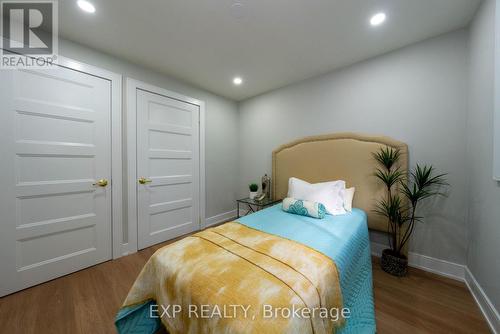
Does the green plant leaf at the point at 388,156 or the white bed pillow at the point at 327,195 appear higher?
the green plant leaf at the point at 388,156

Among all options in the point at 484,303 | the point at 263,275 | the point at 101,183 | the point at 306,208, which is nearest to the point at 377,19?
the point at 306,208

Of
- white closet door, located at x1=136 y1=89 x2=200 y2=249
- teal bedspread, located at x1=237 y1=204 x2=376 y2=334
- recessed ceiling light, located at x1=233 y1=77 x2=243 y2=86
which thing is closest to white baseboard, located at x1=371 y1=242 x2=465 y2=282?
teal bedspread, located at x1=237 y1=204 x2=376 y2=334

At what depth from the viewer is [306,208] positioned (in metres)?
1.91

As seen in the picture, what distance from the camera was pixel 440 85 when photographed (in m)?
1.85

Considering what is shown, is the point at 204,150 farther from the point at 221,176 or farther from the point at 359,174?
the point at 359,174

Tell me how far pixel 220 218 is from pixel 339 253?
102 inches

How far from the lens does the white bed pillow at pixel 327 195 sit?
202 cm

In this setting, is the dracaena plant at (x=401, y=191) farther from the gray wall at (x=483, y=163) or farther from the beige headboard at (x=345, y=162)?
the gray wall at (x=483, y=163)

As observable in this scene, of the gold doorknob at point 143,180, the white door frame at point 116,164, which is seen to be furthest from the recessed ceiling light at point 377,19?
the gold doorknob at point 143,180

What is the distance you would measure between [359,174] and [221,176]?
2.30m

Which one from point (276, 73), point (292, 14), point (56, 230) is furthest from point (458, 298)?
point (56, 230)

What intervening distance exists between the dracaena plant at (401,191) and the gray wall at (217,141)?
2442 mm

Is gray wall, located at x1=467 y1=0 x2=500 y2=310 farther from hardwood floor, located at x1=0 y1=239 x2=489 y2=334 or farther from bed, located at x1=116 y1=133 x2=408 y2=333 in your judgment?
bed, located at x1=116 y1=133 x2=408 y2=333

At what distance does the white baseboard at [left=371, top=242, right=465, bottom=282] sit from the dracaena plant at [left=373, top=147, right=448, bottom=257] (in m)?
0.16
